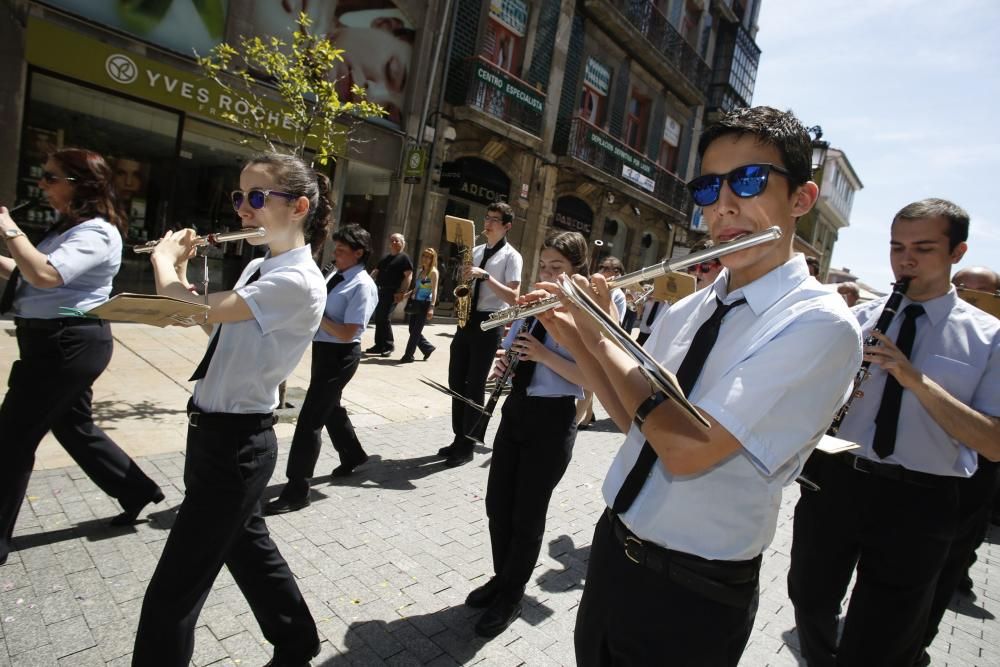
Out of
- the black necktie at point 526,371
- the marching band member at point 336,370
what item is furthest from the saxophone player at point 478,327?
the black necktie at point 526,371

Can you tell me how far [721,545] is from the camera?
Result: 1.45 m

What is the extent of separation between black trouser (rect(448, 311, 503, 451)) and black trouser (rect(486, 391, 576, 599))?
7.01 ft

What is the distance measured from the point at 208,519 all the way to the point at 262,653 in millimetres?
905

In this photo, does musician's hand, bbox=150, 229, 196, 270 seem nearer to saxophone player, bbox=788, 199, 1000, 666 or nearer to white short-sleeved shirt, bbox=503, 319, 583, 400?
white short-sleeved shirt, bbox=503, 319, 583, 400

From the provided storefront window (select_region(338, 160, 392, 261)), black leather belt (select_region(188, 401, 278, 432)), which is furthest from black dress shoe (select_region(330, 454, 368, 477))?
storefront window (select_region(338, 160, 392, 261))

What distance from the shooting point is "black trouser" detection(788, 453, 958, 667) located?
239 cm

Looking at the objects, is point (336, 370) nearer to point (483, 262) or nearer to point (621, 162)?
point (483, 262)

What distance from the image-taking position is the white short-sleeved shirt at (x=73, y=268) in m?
Answer: 2.89

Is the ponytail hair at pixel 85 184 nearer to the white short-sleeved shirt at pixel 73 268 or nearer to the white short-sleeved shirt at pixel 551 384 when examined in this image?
the white short-sleeved shirt at pixel 73 268

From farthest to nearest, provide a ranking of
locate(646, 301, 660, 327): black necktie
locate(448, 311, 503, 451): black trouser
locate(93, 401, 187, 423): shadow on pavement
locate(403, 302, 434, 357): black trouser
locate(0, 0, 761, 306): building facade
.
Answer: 1. locate(403, 302, 434, 357): black trouser
2. locate(0, 0, 761, 306): building facade
3. locate(646, 301, 660, 327): black necktie
4. locate(448, 311, 503, 451): black trouser
5. locate(93, 401, 187, 423): shadow on pavement

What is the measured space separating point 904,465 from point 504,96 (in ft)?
44.2

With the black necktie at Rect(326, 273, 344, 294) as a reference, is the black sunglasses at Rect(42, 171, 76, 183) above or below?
above

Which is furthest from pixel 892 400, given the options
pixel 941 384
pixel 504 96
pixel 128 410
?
pixel 504 96

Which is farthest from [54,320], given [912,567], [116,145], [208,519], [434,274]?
[116,145]
